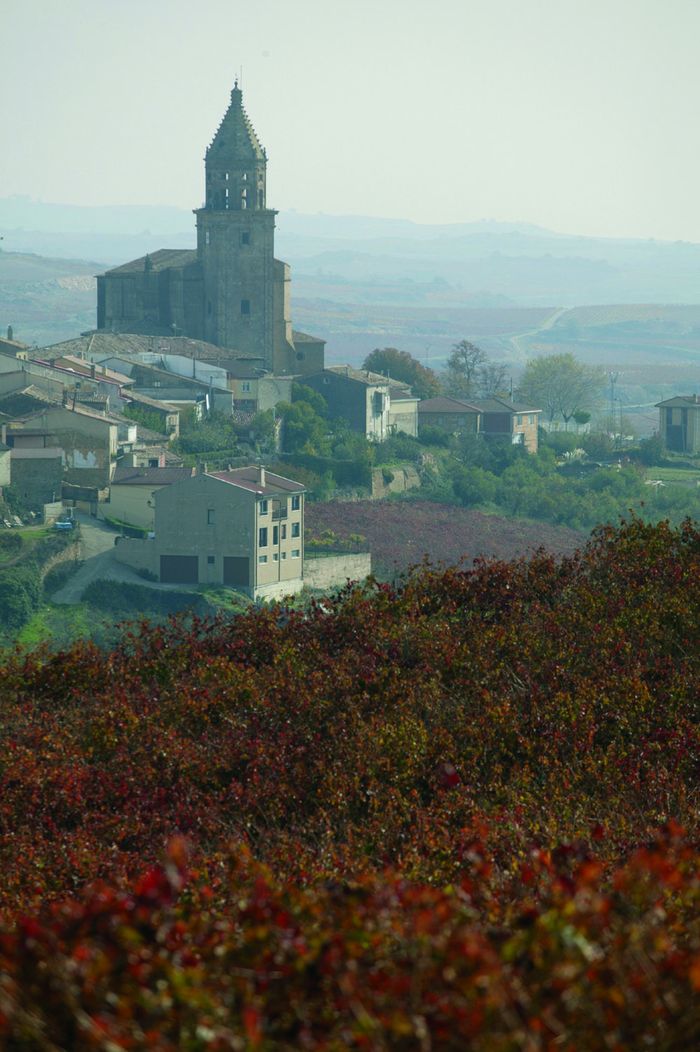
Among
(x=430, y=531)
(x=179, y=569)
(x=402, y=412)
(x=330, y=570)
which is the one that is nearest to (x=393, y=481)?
(x=430, y=531)

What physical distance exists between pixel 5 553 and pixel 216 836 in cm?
2830

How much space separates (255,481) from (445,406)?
73.2ft

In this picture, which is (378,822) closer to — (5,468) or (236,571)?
(236,571)

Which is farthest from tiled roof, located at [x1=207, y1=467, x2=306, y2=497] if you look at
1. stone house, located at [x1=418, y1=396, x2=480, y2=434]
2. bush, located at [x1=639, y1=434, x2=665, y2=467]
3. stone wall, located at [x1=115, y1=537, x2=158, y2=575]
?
bush, located at [x1=639, y1=434, x2=665, y2=467]

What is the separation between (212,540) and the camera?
128 ft

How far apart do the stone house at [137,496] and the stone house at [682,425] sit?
2867cm

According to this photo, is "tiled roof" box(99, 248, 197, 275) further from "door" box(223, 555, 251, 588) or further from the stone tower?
"door" box(223, 555, 251, 588)

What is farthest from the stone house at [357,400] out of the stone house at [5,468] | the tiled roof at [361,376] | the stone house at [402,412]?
the stone house at [5,468]

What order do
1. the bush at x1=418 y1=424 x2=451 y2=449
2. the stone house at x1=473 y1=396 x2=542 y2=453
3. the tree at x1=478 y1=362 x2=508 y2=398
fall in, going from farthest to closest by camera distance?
the tree at x1=478 y1=362 x2=508 y2=398 → the stone house at x1=473 y1=396 x2=542 y2=453 → the bush at x1=418 y1=424 x2=451 y2=449

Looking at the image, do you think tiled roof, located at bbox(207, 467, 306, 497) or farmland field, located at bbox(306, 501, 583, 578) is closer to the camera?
tiled roof, located at bbox(207, 467, 306, 497)

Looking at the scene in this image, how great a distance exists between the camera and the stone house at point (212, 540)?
127 ft

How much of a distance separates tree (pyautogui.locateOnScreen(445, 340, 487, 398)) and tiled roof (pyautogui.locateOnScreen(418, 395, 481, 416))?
879cm

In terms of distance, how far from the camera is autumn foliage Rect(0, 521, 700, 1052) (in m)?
3.87

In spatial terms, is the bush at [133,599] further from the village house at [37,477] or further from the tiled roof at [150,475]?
the village house at [37,477]
